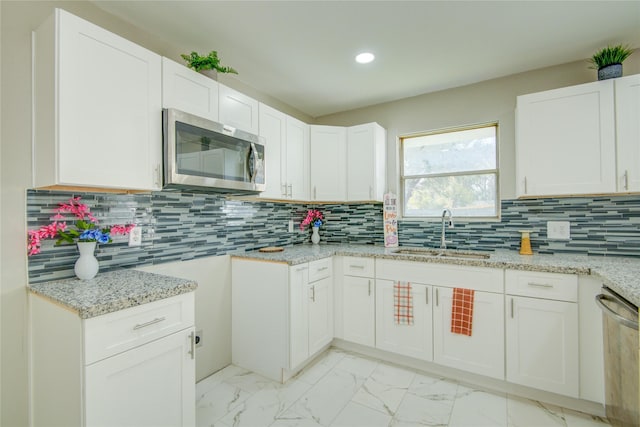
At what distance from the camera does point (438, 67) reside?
2.44 meters

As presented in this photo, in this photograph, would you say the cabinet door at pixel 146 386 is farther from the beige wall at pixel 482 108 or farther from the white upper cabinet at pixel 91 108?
the beige wall at pixel 482 108

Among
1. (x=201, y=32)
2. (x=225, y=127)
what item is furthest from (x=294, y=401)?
(x=201, y=32)

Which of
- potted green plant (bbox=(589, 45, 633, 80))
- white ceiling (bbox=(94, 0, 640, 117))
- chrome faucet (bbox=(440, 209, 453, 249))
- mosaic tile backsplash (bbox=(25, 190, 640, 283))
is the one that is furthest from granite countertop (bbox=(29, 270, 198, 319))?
potted green plant (bbox=(589, 45, 633, 80))

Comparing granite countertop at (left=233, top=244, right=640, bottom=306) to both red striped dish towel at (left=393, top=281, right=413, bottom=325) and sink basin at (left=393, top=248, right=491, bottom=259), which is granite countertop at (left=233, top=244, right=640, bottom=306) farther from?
red striped dish towel at (left=393, top=281, right=413, bottom=325)

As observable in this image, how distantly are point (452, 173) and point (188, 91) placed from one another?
237 centimetres

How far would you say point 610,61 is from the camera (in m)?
2.01

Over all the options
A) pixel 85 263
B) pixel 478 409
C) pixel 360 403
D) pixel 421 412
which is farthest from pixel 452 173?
pixel 85 263

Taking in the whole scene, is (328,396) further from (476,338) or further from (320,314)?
(476,338)

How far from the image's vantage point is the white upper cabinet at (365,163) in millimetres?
2959

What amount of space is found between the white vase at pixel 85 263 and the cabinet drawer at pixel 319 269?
1.39 meters

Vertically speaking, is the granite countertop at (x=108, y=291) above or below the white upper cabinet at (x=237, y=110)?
below

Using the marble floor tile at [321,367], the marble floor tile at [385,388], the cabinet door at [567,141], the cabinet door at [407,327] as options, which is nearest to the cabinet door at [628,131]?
the cabinet door at [567,141]

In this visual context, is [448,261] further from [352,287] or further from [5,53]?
[5,53]

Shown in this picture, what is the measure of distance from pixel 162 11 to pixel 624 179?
10.1ft
